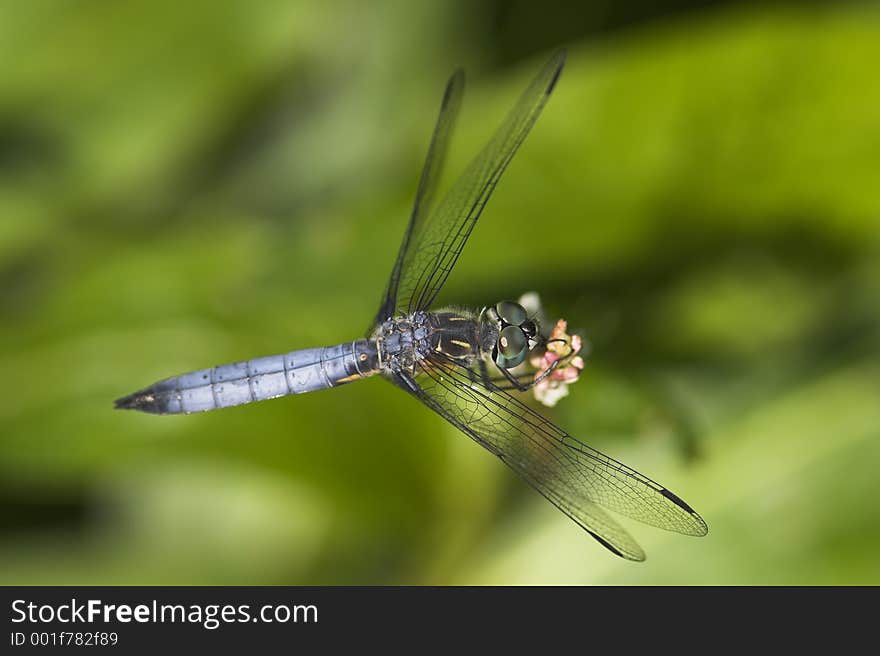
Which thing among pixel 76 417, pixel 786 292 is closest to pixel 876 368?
pixel 786 292

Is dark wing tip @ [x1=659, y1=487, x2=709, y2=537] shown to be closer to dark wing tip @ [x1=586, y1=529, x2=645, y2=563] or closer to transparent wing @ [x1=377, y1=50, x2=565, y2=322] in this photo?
dark wing tip @ [x1=586, y1=529, x2=645, y2=563]

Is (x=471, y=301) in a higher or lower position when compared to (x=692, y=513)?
higher

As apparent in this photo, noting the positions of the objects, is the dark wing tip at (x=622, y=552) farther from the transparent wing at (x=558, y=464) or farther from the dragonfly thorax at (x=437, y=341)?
the dragonfly thorax at (x=437, y=341)

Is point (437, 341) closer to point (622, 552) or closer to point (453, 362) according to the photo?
point (453, 362)

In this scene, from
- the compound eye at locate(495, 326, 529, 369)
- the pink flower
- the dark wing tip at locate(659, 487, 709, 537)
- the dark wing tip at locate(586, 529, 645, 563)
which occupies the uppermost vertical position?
the compound eye at locate(495, 326, 529, 369)

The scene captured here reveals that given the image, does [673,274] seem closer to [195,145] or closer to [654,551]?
[654,551]

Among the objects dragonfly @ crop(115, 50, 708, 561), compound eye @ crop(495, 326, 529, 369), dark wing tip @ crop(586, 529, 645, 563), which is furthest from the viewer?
compound eye @ crop(495, 326, 529, 369)

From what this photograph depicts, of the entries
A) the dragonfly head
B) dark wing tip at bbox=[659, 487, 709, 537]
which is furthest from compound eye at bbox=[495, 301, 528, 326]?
dark wing tip at bbox=[659, 487, 709, 537]

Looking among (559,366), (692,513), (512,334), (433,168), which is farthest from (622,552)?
(433,168)

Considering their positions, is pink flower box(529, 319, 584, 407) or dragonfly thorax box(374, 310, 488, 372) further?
dragonfly thorax box(374, 310, 488, 372)
